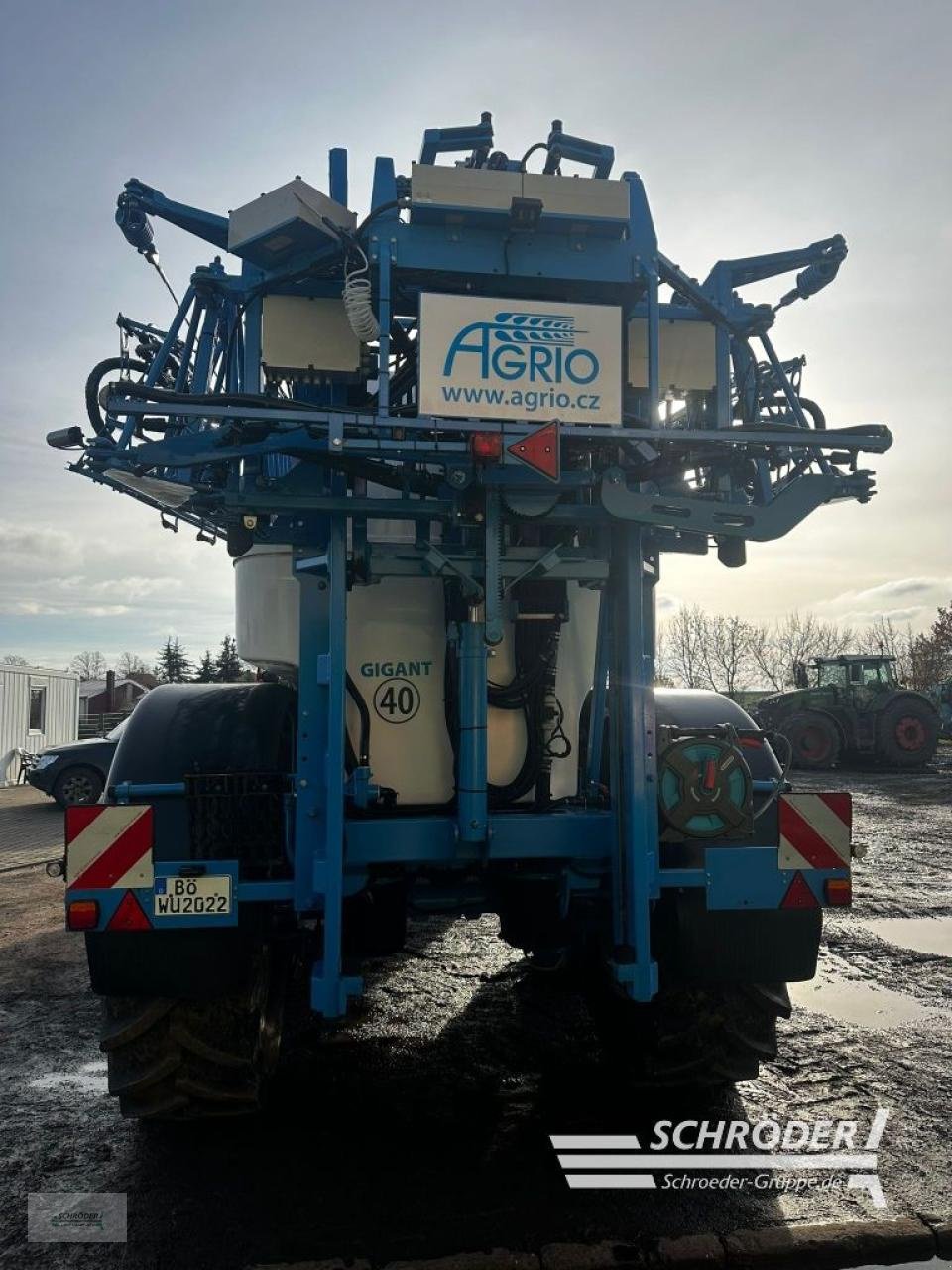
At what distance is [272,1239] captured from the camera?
3008 millimetres

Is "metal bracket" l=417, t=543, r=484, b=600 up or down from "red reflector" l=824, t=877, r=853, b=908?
up

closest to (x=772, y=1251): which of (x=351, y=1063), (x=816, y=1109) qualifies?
(x=816, y=1109)

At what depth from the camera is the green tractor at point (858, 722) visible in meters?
20.4

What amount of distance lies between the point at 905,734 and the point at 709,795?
18.8 metres

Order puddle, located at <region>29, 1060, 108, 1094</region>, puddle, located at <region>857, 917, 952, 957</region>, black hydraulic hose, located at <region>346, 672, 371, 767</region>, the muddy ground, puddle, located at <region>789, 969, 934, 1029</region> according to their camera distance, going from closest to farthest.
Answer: the muddy ground → black hydraulic hose, located at <region>346, 672, 371, 767</region> → puddle, located at <region>29, 1060, 108, 1094</region> → puddle, located at <region>789, 969, 934, 1029</region> → puddle, located at <region>857, 917, 952, 957</region>

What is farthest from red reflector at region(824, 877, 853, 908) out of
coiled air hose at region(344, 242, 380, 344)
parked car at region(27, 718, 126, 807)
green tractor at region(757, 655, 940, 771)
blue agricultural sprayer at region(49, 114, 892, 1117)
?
green tractor at region(757, 655, 940, 771)

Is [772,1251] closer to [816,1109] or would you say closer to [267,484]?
[816,1109]

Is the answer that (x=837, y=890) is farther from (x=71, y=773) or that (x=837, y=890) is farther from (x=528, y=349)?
(x=71, y=773)

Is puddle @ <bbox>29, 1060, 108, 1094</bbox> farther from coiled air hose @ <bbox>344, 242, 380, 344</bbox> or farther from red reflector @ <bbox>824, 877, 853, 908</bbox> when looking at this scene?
coiled air hose @ <bbox>344, 242, 380, 344</bbox>

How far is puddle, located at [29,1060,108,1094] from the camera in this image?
4.27 m

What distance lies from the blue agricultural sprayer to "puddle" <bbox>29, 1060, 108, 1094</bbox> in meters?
0.91

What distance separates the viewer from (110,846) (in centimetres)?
334

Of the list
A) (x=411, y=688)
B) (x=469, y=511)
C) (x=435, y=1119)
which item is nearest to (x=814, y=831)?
(x=411, y=688)

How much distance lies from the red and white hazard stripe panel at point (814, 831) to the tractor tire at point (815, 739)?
17.7 metres
